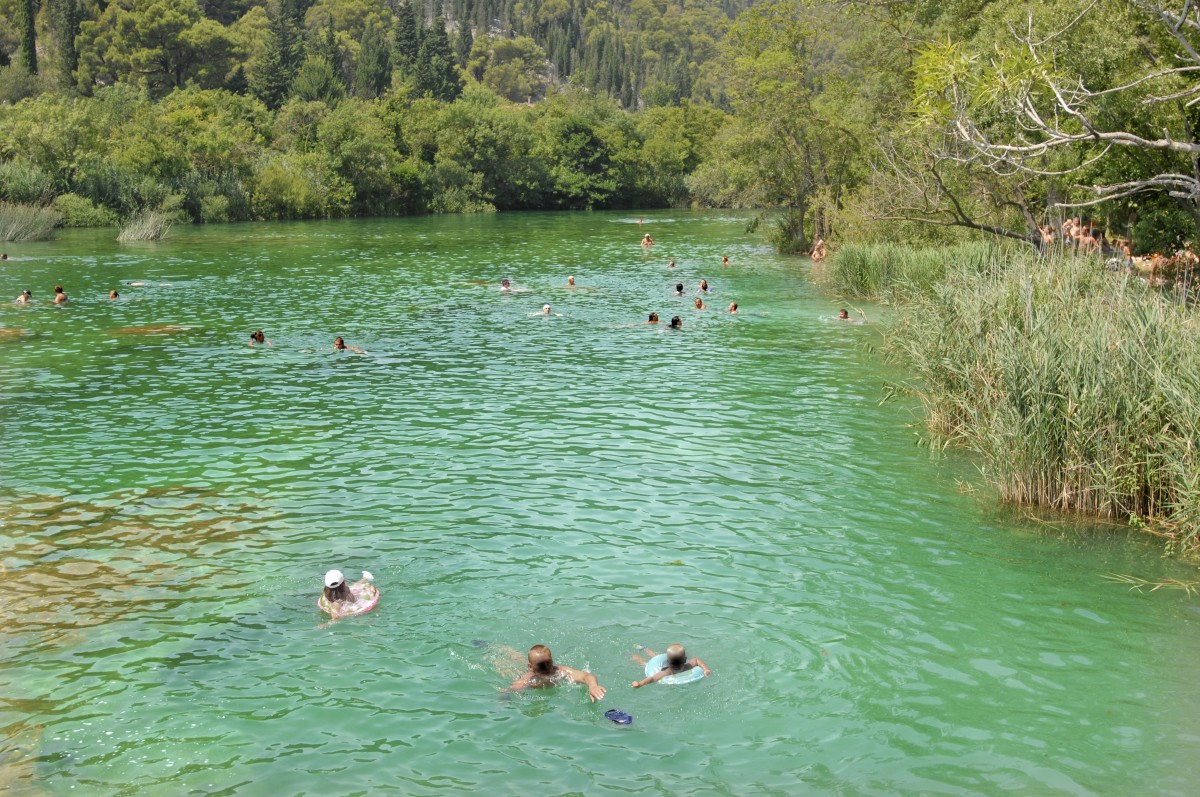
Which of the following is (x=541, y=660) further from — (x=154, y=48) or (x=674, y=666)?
(x=154, y=48)

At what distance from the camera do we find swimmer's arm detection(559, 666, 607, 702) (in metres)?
11.3

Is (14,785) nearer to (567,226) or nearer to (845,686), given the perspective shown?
(845,686)

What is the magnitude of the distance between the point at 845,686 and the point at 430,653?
465 cm

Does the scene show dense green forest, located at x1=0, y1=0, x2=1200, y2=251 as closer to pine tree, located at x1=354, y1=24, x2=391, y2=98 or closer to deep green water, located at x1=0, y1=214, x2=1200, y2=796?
pine tree, located at x1=354, y1=24, x2=391, y2=98

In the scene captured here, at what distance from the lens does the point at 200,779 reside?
974 cm

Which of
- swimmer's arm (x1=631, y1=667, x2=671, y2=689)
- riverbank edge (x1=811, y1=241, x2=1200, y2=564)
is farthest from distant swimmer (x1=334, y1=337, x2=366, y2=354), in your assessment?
swimmer's arm (x1=631, y1=667, x2=671, y2=689)

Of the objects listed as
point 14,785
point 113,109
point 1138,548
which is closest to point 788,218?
point 1138,548

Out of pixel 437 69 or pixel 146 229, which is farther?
pixel 437 69

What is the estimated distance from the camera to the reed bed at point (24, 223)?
5941 centimetres

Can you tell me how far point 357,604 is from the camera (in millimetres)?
13148

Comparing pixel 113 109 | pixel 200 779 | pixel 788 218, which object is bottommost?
pixel 200 779

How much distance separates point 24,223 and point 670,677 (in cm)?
6032

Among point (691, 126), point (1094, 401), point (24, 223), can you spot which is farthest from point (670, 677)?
point (691, 126)

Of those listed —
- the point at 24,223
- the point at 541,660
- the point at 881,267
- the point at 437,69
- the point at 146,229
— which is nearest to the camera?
the point at 541,660
